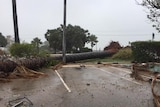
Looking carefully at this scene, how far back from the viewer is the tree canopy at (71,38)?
40.9 metres

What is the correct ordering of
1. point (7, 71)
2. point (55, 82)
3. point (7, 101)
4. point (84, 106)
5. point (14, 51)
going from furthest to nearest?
point (14, 51), point (7, 71), point (55, 82), point (7, 101), point (84, 106)

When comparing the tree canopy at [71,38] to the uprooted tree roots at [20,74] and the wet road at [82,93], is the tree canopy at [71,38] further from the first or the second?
the wet road at [82,93]

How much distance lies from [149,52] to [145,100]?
11.9 meters

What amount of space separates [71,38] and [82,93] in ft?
106

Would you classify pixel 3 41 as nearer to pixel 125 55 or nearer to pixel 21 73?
pixel 125 55

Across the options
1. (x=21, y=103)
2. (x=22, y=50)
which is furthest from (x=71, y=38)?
(x=21, y=103)

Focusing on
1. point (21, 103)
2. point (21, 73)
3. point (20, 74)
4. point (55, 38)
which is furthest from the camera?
point (55, 38)

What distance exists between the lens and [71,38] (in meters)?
41.4

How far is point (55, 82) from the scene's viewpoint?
473 inches

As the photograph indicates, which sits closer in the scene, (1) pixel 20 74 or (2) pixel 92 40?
(1) pixel 20 74

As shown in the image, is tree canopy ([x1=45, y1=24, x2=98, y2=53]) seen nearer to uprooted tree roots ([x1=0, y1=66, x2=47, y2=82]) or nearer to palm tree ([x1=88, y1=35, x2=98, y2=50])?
palm tree ([x1=88, y1=35, x2=98, y2=50])

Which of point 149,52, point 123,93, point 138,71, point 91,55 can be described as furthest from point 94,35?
point 123,93

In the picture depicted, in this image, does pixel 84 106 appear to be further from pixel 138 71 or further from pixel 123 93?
pixel 138 71

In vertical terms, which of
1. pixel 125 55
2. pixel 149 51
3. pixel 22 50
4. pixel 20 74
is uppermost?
pixel 22 50
